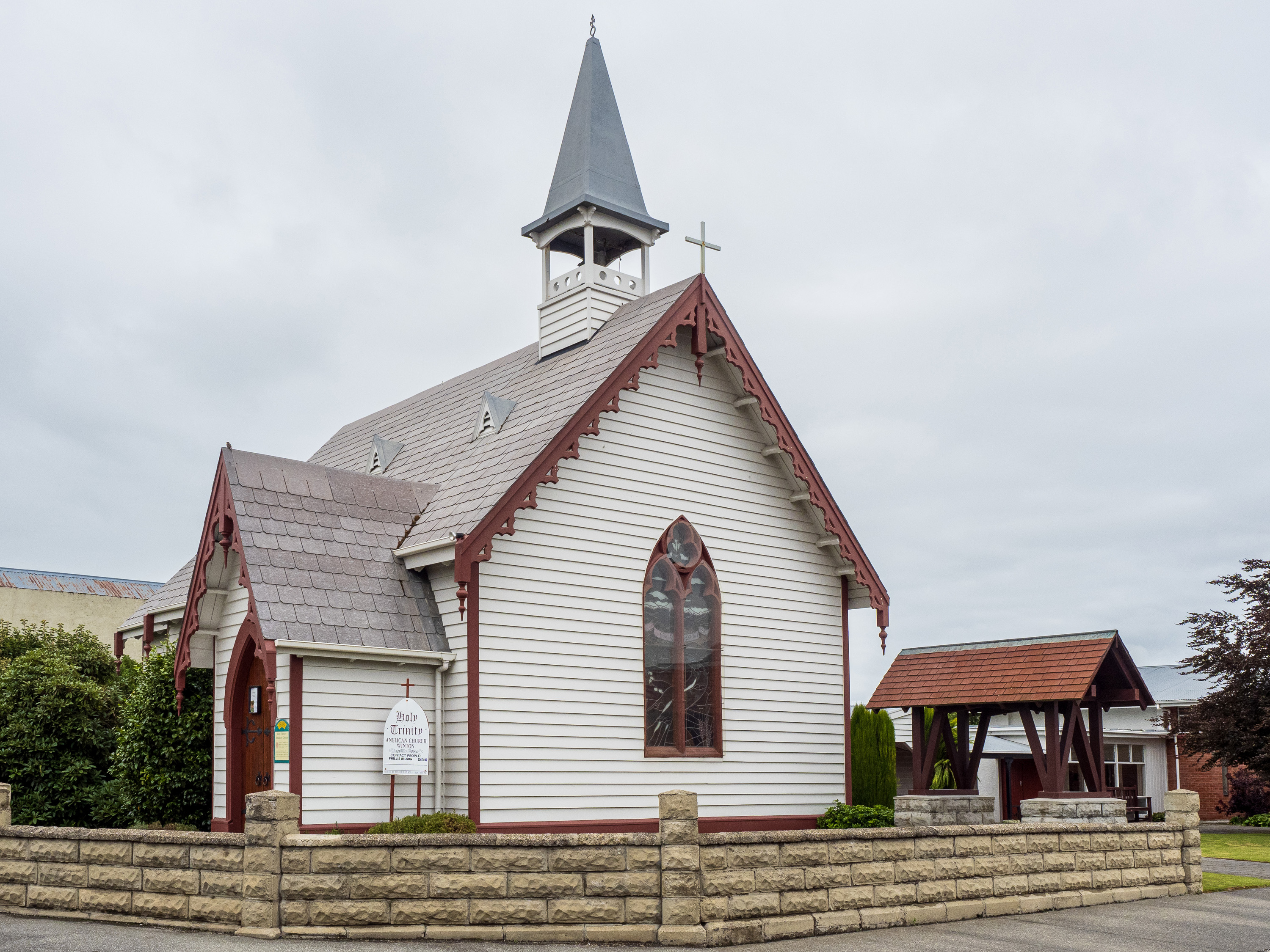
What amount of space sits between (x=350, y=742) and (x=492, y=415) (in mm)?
6883

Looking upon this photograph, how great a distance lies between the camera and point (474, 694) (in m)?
16.9

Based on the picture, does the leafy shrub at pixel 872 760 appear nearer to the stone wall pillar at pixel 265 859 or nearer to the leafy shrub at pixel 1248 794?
the stone wall pillar at pixel 265 859

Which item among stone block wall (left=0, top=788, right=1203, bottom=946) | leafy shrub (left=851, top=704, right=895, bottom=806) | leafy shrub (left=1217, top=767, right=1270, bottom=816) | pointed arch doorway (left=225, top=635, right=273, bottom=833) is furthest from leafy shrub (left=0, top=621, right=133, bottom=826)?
leafy shrub (left=1217, top=767, right=1270, bottom=816)

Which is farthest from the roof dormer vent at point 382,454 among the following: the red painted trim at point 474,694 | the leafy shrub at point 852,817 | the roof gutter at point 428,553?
the leafy shrub at point 852,817

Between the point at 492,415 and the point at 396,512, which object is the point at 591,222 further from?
the point at 396,512

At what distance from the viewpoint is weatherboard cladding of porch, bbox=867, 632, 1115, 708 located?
2064cm

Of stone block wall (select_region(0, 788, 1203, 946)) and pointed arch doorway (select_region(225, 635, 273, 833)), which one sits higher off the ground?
pointed arch doorway (select_region(225, 635, 273, 833))

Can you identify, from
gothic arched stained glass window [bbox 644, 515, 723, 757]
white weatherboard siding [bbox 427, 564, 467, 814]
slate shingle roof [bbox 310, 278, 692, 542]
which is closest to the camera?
white weatherboard siding [bbox 427, 564, 467, 814]

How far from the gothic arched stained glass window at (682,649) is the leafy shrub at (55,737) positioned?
10355 millimetres

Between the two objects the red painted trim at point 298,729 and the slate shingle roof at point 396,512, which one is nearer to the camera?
the red painted trim at point 298,729

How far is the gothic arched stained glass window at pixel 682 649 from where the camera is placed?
19172mm

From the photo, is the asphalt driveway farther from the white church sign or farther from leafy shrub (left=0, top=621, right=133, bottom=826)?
leafy shrub (left=0, top=621, right=133, bottom=826)

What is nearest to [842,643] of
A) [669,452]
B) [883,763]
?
[883,763]

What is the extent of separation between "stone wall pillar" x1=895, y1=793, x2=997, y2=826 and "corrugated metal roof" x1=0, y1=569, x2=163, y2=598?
34.2 m
